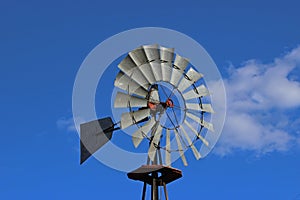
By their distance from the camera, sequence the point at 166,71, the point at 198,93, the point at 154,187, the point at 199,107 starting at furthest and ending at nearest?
1. the point at 198,93
2. the point at 199,107
3. the point at 166,71
4. the point at 154,187

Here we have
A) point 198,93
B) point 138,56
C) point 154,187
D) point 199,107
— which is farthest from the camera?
point 198,93

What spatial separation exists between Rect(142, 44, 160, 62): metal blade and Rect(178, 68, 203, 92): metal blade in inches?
60.6

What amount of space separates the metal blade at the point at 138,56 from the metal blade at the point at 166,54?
71cm

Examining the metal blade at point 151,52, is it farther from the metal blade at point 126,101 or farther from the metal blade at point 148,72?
the metal blade at point 126,101

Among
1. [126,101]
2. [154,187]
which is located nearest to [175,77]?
[126,101]

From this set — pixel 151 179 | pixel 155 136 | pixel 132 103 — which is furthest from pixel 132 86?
pixel 151 179

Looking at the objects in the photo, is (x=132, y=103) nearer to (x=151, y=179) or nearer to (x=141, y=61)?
(x=141, y=61)

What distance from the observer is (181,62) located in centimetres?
2239

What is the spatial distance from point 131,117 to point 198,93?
3368 mm

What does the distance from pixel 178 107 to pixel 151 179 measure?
3.06 metres

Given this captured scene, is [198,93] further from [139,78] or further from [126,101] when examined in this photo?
[126,101]

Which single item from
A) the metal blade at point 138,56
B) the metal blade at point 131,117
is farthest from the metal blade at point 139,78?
the metal blade at point 131,117

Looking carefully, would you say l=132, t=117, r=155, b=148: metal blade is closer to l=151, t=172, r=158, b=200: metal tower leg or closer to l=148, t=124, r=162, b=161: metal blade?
l=148, t=124, r=162, b=161: metal blade

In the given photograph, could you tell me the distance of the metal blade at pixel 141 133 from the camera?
67.9 feet
